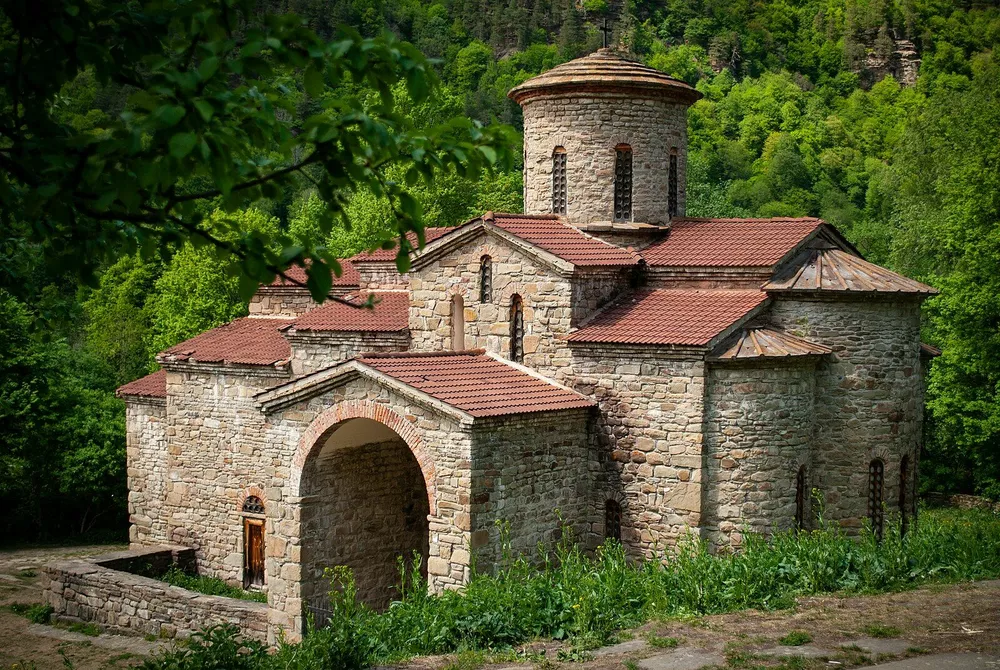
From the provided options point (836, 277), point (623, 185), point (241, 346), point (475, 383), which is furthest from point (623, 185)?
point (241, 346)

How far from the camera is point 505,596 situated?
10.8 meters

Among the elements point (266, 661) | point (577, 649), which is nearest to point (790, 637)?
point (577, 649)

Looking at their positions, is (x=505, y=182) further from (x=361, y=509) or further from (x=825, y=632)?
(x=825, y=632)

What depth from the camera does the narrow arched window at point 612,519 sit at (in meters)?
15.2

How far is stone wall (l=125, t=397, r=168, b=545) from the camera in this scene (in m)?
21.3

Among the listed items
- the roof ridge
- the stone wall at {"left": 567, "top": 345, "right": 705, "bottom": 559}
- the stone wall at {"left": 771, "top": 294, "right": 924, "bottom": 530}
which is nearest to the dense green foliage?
the stone wall at {"left": 567, "top": 345, "right": 705, "bottom": 559}

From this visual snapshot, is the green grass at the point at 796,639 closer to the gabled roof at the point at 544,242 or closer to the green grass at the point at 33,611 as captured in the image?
the gabled roof at the point at 544,242

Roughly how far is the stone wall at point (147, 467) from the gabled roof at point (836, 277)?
495 inches

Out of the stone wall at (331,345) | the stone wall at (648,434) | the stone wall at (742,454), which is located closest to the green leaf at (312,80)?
the stone wall at (648,434)

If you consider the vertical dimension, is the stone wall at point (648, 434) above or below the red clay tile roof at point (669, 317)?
below

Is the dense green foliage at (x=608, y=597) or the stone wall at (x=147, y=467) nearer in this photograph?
the dense green foliage at (x=608, y=597)

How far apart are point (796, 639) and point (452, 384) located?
6.29 m

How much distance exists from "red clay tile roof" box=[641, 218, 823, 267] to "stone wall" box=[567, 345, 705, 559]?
2214 millimetres

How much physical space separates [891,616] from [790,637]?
3.82 feet
